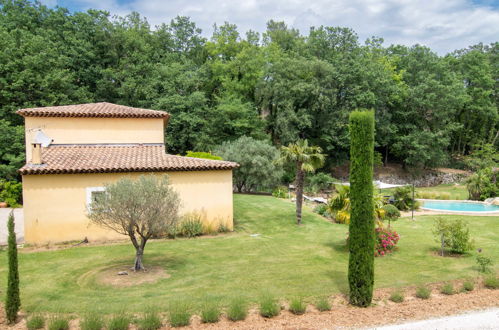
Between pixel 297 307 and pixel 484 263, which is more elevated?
pixel 484 263

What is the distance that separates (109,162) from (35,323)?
405 inches

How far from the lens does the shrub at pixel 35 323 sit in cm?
804

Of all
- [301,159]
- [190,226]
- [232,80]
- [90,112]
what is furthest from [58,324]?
[232,80]

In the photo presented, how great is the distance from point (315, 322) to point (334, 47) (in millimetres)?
Answer: 45574

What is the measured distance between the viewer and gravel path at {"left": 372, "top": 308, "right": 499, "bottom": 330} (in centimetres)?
819

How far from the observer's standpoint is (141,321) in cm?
812

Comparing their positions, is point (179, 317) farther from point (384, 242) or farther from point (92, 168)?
point (92, 168)

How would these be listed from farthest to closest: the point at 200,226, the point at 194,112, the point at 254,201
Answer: the point at 194,112
the point at 254,201
the point at 200,226

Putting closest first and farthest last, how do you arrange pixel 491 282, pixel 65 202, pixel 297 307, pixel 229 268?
1. pixel 297 307
2. pixel 491 282
3. pixel 229 268
4. pixel 65 202

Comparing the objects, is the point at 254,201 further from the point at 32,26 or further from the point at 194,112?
the point at 32,26

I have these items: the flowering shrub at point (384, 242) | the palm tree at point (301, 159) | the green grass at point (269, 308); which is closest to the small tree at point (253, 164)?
the palm tree at point (301, 159)

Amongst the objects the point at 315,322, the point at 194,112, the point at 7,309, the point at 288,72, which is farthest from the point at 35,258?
the point at 288,72

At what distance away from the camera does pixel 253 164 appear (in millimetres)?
32406

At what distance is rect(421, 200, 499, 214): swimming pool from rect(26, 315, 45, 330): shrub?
1060 inches
